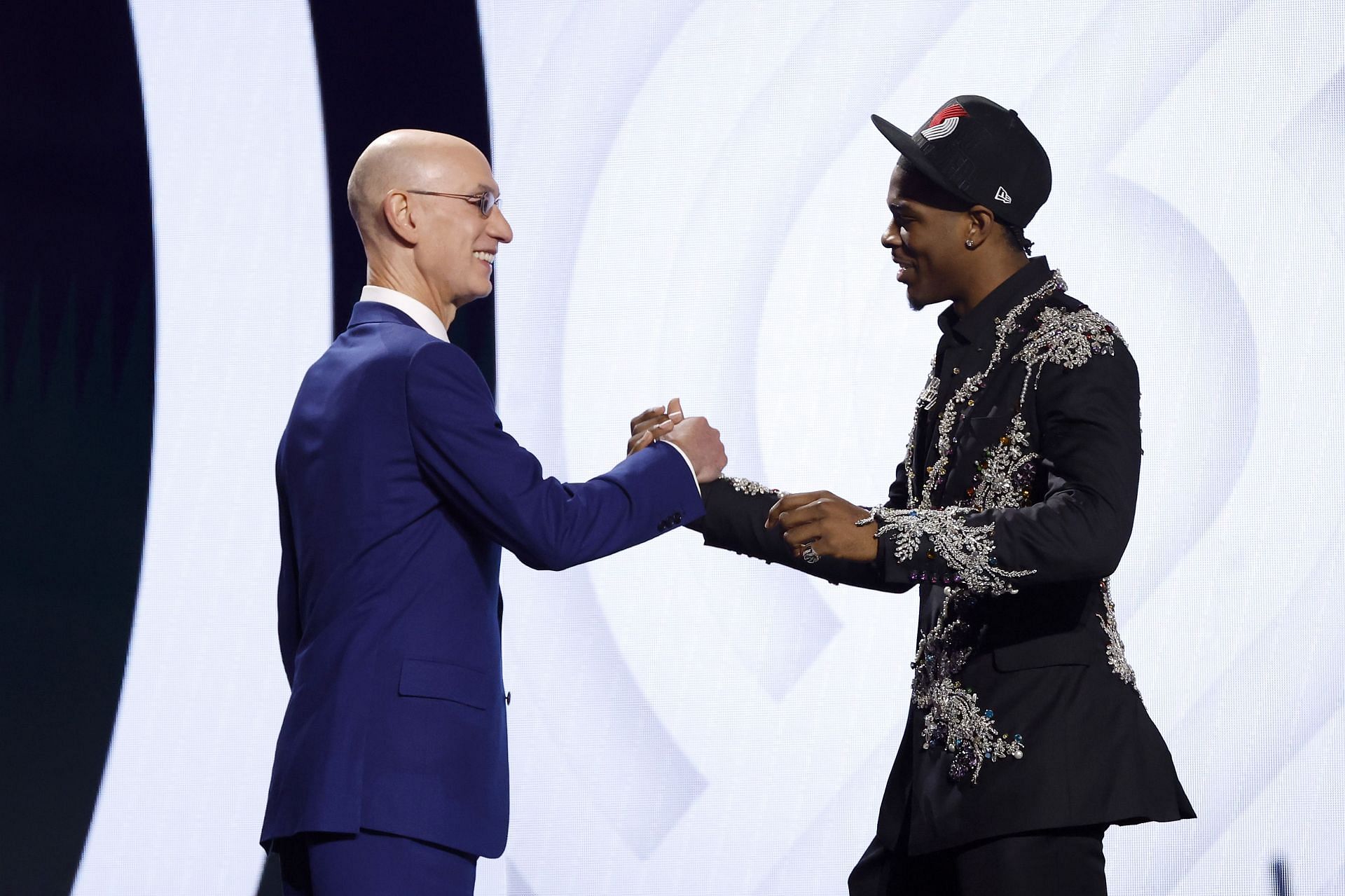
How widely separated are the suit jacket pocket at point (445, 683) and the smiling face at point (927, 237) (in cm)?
87

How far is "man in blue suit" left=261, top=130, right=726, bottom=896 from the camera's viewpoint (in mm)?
1575

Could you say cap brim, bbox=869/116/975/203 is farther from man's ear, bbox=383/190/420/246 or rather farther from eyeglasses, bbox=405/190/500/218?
man's ear, bbox=383/190/420/246

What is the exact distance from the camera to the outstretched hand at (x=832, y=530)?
68.8 inches

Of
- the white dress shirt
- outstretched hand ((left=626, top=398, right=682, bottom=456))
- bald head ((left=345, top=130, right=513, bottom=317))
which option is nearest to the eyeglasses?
bald head ((left=345, top=130, right=513, bottom=317))

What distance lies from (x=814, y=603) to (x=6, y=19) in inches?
99.9

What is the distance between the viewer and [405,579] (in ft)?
5.32

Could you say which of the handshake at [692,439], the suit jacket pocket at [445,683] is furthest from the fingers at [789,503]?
the suit jacket pocket at [445,683]

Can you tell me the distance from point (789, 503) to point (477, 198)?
23.8 inches

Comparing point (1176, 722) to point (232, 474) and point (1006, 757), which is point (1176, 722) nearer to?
point (1006, 757)

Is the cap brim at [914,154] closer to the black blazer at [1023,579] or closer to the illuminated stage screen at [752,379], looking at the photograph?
the black blazer at [1023,579]

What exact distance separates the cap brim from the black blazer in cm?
17

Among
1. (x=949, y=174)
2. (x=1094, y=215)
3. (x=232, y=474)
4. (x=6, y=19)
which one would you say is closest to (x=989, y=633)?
(x=949, y=174)

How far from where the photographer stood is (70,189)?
3395 millimetres

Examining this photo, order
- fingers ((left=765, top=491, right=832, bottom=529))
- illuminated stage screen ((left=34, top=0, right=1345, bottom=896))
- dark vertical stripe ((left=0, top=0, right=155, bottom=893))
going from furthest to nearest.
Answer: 1. dark vertical stripe ((left=0, top=0, right=155, bottom=893))
2. illuminated stage screen ((left=34, top=0, right=1345, bottom=896))
3. fingers ((left=765, top=491, right=832, bottom=529))
